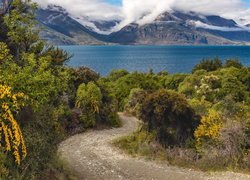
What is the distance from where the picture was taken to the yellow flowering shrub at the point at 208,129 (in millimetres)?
24503

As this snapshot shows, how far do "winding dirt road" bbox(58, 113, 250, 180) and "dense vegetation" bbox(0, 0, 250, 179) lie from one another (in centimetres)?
119

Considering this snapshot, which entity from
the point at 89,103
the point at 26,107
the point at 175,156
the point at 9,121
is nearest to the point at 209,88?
the point at 89,103

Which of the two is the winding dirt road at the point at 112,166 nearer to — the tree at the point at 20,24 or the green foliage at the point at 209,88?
the tree at the point at 20,24

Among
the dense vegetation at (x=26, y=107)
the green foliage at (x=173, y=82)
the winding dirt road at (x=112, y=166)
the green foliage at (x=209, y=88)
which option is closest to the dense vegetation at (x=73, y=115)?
the dense vegetation at (x=26, y=107)

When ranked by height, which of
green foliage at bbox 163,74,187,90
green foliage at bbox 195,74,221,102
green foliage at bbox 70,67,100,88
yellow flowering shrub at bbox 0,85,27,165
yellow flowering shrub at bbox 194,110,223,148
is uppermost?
yellow flowering shrub at bbox 0,85,27,165

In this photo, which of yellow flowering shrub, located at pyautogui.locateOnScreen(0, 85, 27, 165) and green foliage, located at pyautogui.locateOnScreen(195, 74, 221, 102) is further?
green foliage, located at pyautogui.locateOnScreen(195, 74, 221, 102)

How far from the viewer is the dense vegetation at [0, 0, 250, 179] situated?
1468 cm

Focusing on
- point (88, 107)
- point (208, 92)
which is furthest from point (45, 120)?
point (208, 92)

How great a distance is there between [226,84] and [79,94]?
2030 cm

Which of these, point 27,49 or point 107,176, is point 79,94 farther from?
point 107,176

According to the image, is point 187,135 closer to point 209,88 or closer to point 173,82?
point 209,88

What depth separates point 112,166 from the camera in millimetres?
22562

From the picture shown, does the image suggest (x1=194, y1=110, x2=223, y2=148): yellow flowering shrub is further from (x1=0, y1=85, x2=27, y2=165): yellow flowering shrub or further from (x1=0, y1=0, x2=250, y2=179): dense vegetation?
(x1=0, y1=85, x2=27, y2=165): yellow flowering shrub

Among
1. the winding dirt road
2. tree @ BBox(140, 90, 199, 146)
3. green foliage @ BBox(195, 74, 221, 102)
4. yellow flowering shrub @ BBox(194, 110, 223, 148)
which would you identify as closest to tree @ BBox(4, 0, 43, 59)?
the winding dirt road
